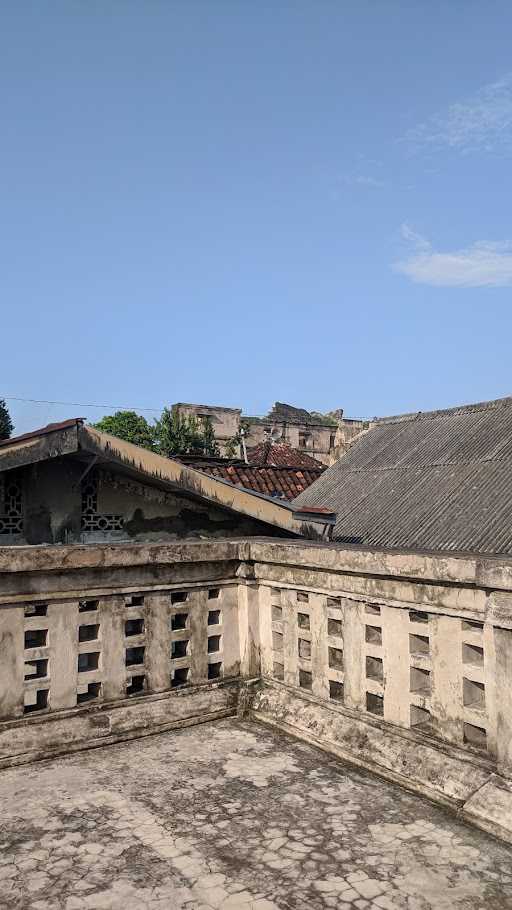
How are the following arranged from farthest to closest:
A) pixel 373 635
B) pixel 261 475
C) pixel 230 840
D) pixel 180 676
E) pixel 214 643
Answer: pixel 261 475 < pixel 214 643 < pixel 180 676 < pixel 373 635 < pixel 230 840

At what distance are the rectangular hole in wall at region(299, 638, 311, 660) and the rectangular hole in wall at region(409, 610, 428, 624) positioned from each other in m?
1.08

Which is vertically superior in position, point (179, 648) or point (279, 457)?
point (279, 457)

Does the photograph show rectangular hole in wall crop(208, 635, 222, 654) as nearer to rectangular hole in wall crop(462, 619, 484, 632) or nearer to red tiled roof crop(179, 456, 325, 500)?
rectangular hole in wall crop(462, 619, 484, 632)

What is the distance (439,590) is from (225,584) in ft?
6.70

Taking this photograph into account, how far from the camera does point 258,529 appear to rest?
8664mm

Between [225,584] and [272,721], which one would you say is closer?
[272,721]

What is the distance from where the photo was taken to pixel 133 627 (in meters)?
5.33

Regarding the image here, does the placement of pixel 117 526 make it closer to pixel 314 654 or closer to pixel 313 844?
pixel 314 654

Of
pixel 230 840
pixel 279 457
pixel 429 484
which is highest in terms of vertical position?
pixel 279 457

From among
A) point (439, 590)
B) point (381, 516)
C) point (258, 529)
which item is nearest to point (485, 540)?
point (381, 516)

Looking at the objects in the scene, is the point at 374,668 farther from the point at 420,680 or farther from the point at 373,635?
the point at 420,680

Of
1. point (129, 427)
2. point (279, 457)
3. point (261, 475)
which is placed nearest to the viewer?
point (261, 475)

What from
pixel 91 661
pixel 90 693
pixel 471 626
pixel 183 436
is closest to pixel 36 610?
pixel 91 661

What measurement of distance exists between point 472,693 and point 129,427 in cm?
3961
